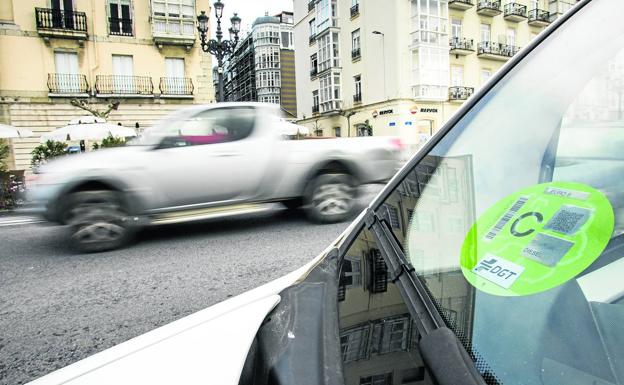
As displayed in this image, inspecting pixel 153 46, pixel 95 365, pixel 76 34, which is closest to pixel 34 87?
pixel 76 34

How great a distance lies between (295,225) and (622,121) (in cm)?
467

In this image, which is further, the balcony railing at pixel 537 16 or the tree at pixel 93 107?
the balcony railing at pixel 537 16

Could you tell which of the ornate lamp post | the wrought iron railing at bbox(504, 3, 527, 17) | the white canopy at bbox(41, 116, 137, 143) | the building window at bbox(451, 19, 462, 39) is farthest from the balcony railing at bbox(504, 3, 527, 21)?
the white canopy at bbox(41, 116, 137, 143)

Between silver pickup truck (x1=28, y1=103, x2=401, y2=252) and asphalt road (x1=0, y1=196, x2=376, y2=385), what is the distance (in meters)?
0.35

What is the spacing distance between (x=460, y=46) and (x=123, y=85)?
25321 millimetres

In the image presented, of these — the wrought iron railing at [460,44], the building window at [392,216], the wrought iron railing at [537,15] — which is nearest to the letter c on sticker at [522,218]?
the building window at [392,216]

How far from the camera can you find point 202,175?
4711 mm

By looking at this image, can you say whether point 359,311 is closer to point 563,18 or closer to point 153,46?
point 563,18

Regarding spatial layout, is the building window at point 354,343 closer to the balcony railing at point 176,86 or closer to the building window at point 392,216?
the building window at point 392,216

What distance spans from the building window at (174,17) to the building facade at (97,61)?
0.06 metres

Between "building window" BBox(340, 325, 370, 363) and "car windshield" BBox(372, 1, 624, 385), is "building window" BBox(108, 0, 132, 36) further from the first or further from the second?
"building window" BBox(340, 325, 370, 363)

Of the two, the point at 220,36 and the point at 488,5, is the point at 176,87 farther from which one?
the point at 488,5

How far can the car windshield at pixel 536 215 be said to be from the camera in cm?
62

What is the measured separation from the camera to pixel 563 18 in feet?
3.15
